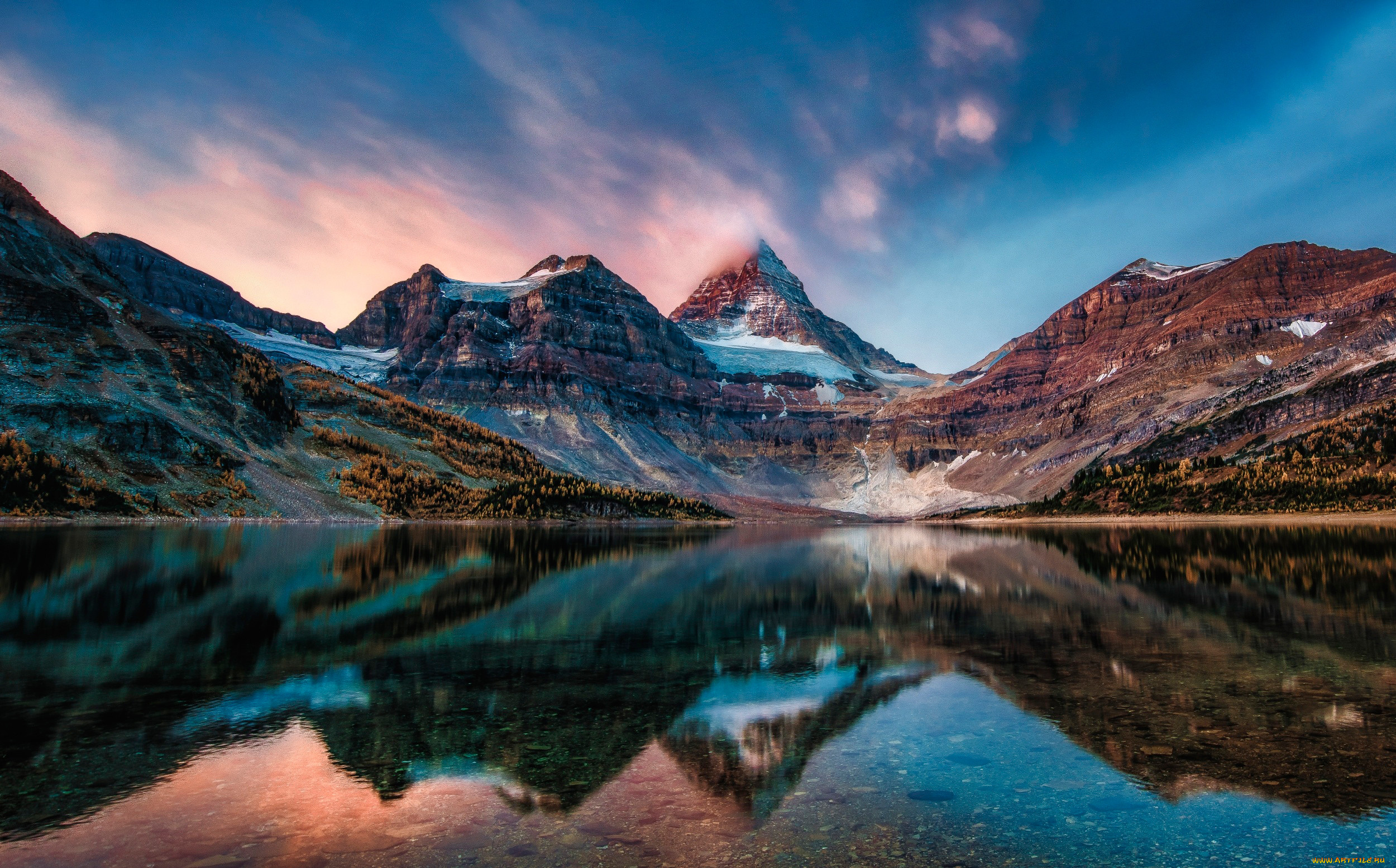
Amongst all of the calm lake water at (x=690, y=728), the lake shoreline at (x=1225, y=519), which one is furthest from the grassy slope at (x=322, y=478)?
the lake shoreline at (x=1225, y=519)

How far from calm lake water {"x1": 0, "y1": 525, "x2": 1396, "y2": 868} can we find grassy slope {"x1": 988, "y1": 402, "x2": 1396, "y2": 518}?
4333 inches

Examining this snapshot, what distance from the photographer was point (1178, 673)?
→ 716 inches

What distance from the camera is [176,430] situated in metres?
123

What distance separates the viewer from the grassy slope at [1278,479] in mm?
116438

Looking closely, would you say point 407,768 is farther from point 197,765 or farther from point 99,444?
point 99,444

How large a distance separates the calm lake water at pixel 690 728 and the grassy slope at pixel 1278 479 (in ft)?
361

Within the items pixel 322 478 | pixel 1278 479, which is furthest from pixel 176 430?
pixel 1278 479

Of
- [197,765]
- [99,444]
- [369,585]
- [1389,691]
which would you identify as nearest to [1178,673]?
[1389,691]

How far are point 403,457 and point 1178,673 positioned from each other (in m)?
170

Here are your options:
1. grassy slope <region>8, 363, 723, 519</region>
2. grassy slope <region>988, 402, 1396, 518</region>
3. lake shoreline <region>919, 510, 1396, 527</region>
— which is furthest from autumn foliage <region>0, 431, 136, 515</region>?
grassy slope <region>988, 402, 1396, 518</region>

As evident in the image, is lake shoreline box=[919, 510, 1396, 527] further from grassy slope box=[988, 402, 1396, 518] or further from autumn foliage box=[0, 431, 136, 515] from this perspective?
autumn foliage box=[0, 431, 136, 515]

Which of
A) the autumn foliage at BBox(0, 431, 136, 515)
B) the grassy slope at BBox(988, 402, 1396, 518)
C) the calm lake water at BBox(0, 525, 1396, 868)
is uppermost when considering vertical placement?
the grassy slope at BBox(988, 402, 1396, 518)

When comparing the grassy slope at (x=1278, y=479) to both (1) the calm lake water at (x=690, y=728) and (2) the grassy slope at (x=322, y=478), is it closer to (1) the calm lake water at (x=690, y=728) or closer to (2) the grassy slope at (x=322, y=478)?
(1) the calm lake water at (x=690, y=728)

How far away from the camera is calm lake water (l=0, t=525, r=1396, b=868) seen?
30.9 feet
